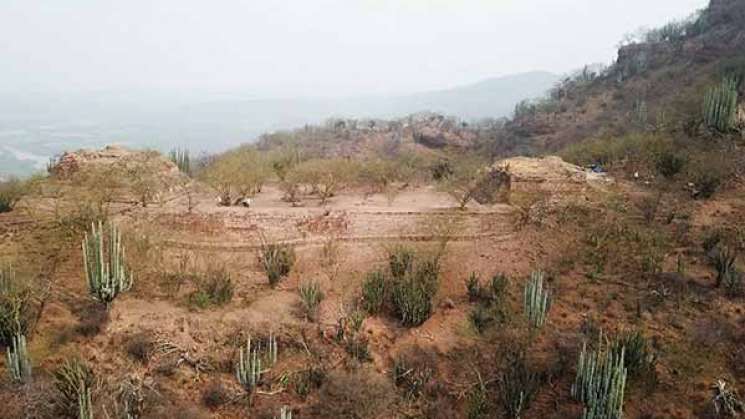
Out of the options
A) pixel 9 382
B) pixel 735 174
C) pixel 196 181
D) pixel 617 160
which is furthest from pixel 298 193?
pixel 735 174

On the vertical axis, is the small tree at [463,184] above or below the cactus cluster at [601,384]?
above

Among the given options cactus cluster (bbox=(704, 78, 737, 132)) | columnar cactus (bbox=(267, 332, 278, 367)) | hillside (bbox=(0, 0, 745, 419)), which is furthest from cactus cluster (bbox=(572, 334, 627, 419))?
cactus cluster (bbox=(704, 78, 737, 132))

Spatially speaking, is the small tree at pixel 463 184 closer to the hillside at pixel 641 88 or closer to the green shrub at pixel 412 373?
the green shrub at pixel 412 373

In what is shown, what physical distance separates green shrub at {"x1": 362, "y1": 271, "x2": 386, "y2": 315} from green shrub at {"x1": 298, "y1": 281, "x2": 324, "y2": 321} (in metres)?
1.04

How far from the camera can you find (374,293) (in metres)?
14.2

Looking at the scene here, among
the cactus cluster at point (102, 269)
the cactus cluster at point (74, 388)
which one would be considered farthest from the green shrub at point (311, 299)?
the cactus cluster at point (74, 388)

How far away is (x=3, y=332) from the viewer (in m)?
12.0

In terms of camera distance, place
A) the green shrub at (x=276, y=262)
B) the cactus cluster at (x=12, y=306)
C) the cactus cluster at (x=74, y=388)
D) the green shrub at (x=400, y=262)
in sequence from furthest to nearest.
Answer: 1. the green shrub at (x=400, y=262)
2. the green shrub at (x=276, y=262)
3. the cactus cluster at (x=12, y=306)
4. the cactus cluster at (x=74, y=388)

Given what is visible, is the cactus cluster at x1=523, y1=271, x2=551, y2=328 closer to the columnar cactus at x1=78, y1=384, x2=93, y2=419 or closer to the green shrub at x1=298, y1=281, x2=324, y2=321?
the green shrub at x1=298, y1=281, x2=324, y2=321

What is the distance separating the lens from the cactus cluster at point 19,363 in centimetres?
1109

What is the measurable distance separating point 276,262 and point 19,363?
19.2 ft

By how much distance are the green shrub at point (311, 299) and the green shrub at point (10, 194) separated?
9.73 meters

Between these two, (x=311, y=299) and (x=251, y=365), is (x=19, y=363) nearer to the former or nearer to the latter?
(x=251, y=365)

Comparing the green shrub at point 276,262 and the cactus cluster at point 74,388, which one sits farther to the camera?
the green shrub at point 276,262
